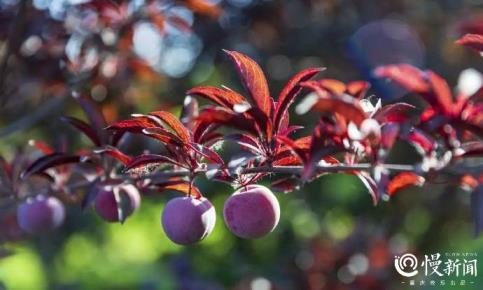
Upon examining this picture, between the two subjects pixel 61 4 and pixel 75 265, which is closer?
pixel 61 4

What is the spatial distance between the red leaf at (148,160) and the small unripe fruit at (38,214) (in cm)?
43

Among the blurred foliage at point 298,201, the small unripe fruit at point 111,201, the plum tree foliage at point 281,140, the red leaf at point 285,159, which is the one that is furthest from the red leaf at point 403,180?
the blurred foliage at point 298,201

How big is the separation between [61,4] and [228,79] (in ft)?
5.00

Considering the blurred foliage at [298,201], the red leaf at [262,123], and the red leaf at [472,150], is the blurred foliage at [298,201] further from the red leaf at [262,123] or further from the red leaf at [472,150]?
the red leaf at [472,150]

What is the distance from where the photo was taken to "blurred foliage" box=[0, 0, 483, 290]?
2256 millimetres

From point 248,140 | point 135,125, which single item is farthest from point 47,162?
point 248,140

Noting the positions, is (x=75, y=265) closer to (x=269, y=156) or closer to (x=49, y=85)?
(x=49, y=85)

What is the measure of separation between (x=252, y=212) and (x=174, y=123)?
14cm

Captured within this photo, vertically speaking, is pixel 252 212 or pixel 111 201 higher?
pixel 252 212

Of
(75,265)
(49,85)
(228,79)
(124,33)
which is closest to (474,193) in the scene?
(124,33)

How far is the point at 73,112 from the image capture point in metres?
2.28

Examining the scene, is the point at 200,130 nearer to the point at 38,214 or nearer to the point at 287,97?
the point at 287,97

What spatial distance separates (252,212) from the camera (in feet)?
2.72

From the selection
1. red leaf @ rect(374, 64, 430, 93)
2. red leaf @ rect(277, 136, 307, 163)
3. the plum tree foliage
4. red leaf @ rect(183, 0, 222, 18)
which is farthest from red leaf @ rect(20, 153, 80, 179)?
red leaf @ rect(183, 0, 222, 18)
